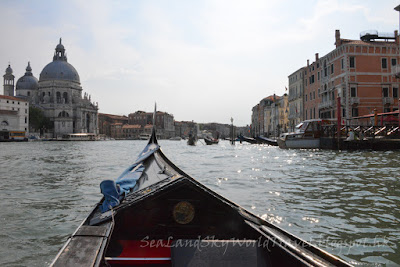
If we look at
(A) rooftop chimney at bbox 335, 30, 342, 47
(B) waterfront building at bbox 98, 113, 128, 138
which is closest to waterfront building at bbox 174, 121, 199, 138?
(B) waterfront building at bbox 98, 113, 128, 138

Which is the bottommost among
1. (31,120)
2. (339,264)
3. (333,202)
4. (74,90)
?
(333,202)

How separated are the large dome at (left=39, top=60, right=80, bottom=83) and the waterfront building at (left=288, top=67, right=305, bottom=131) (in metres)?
54.7

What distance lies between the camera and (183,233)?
2135mm

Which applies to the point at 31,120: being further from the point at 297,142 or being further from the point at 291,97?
the point at 297,142

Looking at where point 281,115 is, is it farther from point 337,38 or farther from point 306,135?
point 306,135

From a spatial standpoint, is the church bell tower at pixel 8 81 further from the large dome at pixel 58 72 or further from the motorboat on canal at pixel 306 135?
the motorboat on canal at pixel 306 135

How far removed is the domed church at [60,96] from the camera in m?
67.6

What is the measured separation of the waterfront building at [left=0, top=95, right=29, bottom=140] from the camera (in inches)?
1934

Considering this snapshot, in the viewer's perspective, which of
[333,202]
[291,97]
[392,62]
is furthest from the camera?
[291,97]

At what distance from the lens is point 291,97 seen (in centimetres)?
3559

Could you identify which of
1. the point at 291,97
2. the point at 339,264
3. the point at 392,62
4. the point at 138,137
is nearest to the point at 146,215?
the point at 339,264

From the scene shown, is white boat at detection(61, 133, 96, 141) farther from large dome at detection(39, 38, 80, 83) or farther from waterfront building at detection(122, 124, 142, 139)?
waterfront building at detection(122, 124, 142, 139)

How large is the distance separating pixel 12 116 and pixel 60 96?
19433mm

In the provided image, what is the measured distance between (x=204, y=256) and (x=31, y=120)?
6927cm
